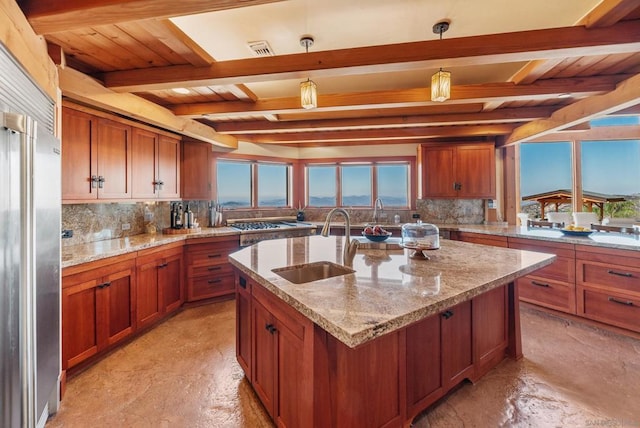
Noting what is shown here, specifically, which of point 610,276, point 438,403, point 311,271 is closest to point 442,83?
point 311,271

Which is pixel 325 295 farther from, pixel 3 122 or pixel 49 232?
pixel 49 232

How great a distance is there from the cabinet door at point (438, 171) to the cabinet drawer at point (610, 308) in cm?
199

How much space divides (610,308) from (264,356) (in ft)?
11.2

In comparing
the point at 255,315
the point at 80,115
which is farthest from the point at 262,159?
the point at 255,315

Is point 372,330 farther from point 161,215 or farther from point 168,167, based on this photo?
point 161,215

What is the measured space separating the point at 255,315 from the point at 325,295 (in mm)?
694

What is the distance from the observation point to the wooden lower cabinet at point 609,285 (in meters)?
2.64

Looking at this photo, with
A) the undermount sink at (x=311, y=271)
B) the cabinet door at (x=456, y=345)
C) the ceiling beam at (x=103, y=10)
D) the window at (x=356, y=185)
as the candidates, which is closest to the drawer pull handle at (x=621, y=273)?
the cabinet door at (x=456, y=345)

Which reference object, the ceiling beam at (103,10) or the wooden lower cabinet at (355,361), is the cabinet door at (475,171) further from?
the ceiling beam at (103,10)

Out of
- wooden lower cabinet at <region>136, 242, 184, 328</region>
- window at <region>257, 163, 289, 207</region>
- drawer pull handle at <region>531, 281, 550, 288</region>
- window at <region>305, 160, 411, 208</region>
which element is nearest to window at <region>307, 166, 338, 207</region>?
window at <region>305, 160, 411, 208</region>

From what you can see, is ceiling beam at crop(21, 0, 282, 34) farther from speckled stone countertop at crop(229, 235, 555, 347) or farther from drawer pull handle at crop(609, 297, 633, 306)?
drawer pull handle at crop(609, 297, 633, 306)

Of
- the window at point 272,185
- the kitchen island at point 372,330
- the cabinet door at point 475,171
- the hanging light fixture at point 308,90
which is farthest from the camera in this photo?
the window at point 272,185

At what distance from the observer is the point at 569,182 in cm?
434

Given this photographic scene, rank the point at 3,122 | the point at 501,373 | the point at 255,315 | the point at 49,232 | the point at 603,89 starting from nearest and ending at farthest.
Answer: the point at 3,122 → the point at 49,232 → the point at 255,315 → the point at 501,373 → the point at 603,89
